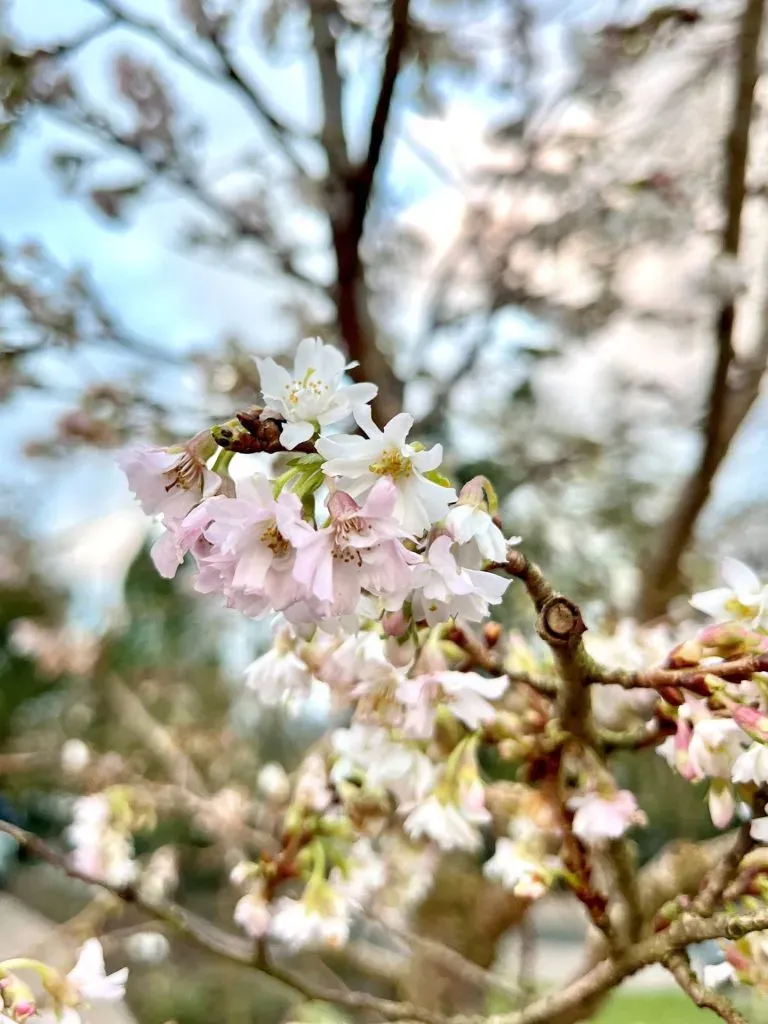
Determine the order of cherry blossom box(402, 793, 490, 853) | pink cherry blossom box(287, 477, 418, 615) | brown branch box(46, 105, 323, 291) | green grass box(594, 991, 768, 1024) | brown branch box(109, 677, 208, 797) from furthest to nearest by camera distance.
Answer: brown branch box(109, 677, 208, 797) → brown branch box(46, 105, 323, 291) → green grass box(594, 991, 768, 1024) → cherry blossom box(402, 793, 490, 853) → pink cherry blossom box(287, 477, 418, 615)

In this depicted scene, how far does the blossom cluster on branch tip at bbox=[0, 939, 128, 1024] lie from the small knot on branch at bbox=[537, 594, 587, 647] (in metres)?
0.17

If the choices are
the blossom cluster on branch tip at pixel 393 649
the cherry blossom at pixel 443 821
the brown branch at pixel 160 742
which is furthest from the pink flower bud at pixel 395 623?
the brown branch at pixel 160 742

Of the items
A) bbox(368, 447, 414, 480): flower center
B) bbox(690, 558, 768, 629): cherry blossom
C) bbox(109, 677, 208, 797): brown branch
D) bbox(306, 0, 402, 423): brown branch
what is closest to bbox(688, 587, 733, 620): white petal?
bbox(690, 558, 768, 629): cherry blossom

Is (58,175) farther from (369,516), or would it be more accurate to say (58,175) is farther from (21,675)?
(21,675)

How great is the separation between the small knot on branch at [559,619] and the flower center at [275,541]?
2.6 inches

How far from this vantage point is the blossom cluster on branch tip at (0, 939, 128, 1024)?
210mm

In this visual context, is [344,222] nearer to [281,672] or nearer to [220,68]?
[220,68]

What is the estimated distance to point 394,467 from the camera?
172mm

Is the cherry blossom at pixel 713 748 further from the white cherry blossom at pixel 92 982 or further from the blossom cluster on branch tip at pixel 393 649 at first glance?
the white cherry blossom at pixel 92 982

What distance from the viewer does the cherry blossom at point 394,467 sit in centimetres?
17

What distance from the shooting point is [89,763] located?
2.56 feet

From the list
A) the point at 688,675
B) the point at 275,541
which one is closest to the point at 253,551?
the point at 275,541

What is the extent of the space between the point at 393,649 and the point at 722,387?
0.49 meters

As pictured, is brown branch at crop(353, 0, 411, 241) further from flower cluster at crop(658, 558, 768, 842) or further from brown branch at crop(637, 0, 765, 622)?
flower cluster at crop(658, 558, 768, 842)
